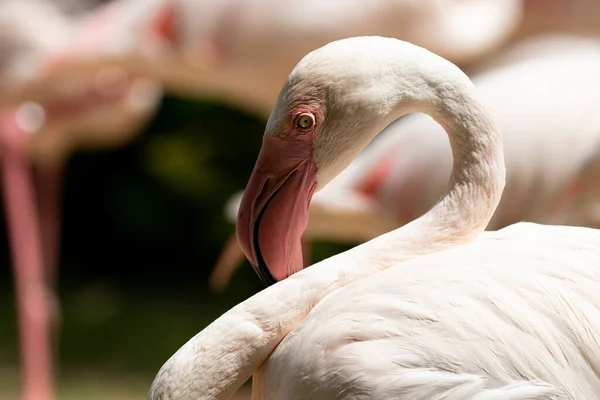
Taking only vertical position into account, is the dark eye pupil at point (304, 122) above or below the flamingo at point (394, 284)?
above

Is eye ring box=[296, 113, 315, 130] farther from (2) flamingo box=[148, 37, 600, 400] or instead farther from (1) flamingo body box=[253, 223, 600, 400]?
(1) flamingo body box=[253, 223, 600, 400]

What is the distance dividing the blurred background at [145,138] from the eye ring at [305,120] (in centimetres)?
96

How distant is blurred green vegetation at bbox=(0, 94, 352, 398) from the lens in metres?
5.31

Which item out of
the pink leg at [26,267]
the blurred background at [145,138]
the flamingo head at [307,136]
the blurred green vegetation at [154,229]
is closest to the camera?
the flamingo head at [307,136]

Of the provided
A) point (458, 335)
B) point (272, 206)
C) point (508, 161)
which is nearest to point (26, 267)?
point (508, 161)

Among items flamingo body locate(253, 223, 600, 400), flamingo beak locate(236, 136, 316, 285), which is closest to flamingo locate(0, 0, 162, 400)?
flamingo beak locate(236, 136, 316, 285)

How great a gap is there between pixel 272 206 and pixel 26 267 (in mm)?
2978

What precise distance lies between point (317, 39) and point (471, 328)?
6.23 ft

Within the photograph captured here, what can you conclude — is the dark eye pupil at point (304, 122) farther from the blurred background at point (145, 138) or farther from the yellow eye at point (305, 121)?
the blurred background at point (145, 138)

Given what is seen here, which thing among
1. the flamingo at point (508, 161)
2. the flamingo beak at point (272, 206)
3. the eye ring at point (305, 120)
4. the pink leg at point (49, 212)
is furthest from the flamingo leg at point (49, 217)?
the eye ring at point (305, 120)

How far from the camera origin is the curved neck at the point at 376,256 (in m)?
1.46

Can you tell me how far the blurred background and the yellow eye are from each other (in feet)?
3.15

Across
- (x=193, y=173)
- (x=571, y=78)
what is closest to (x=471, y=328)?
(x=571, y=78)

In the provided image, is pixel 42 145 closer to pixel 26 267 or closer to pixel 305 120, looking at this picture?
pixel 26 267
